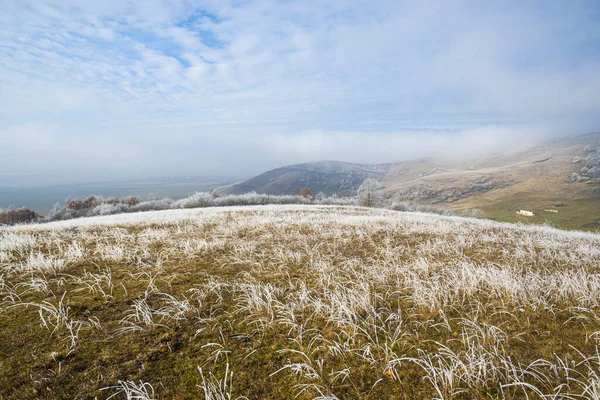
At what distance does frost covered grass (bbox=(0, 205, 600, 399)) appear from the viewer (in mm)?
2646

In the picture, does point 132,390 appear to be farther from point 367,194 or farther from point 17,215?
point 367,194

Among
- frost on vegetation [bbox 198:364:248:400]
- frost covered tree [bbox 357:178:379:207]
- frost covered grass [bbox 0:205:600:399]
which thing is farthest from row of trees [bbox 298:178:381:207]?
frost on vegetation [bbox 198:364:248:400]

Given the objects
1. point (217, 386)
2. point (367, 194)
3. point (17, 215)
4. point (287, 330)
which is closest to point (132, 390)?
point (217, 386)

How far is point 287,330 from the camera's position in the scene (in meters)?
3.63

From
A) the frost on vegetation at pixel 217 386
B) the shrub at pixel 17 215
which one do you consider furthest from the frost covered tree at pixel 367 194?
the frost on vegetation at pixel 217 386

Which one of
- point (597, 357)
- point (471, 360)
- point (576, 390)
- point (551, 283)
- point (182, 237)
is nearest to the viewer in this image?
point (576, 390)

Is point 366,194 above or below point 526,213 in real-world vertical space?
above

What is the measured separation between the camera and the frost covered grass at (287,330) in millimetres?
2646

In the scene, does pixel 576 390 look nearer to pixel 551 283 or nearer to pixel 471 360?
pixel 471 360

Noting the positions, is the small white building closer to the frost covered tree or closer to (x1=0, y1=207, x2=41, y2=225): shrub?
the frost covered tree

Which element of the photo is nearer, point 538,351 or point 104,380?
point 104,380

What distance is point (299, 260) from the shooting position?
6.57m

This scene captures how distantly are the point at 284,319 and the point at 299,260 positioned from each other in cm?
286

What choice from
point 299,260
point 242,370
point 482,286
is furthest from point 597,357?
point 299,260
